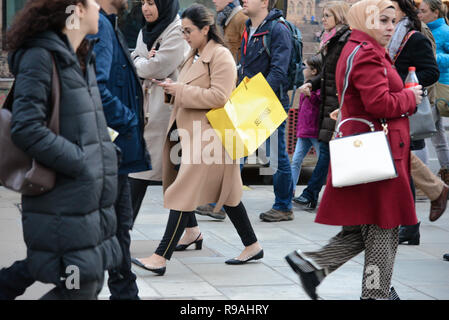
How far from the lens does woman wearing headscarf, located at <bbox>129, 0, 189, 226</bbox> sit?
625 cm

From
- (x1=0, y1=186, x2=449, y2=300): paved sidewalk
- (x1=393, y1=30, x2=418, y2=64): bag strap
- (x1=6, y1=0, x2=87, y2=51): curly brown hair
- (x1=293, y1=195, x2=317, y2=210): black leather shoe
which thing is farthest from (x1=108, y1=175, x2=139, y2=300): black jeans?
(x1=293, y1=195, x2=317, y2=210): black leather shoe

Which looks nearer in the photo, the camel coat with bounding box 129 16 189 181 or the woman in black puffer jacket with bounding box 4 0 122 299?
the woman in black puffer jacket with bounding box 4 0 122 299

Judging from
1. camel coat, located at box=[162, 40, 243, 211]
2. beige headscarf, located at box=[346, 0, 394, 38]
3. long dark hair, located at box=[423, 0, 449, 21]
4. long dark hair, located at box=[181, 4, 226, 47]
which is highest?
beige headscarf, located at box=[346, 0, 394, 38]

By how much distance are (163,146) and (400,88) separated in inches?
78.8

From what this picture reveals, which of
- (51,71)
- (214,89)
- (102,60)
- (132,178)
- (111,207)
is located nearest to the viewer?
(51,71)

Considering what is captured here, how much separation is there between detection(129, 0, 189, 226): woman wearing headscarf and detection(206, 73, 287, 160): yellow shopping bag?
0.57 m

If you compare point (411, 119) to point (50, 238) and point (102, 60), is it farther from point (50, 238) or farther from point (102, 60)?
point (50, 238)

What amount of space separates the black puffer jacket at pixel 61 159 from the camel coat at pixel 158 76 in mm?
2513

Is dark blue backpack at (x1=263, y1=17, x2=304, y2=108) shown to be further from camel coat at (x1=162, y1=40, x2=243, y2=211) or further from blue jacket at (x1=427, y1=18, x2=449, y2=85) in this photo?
camel coat at (x1=162, y1=40, x2=243, y2=211)

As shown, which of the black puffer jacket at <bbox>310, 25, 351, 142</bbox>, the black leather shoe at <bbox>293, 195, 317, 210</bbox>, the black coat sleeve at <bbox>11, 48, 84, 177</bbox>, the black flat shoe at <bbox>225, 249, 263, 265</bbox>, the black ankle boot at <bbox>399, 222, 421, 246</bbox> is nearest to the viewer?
the black coat sleeve at <bbox>11, 48, 84, 177</bbox>

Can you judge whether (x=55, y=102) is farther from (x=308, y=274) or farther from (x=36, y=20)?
(x=308, y=274)

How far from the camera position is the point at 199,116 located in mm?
5887
